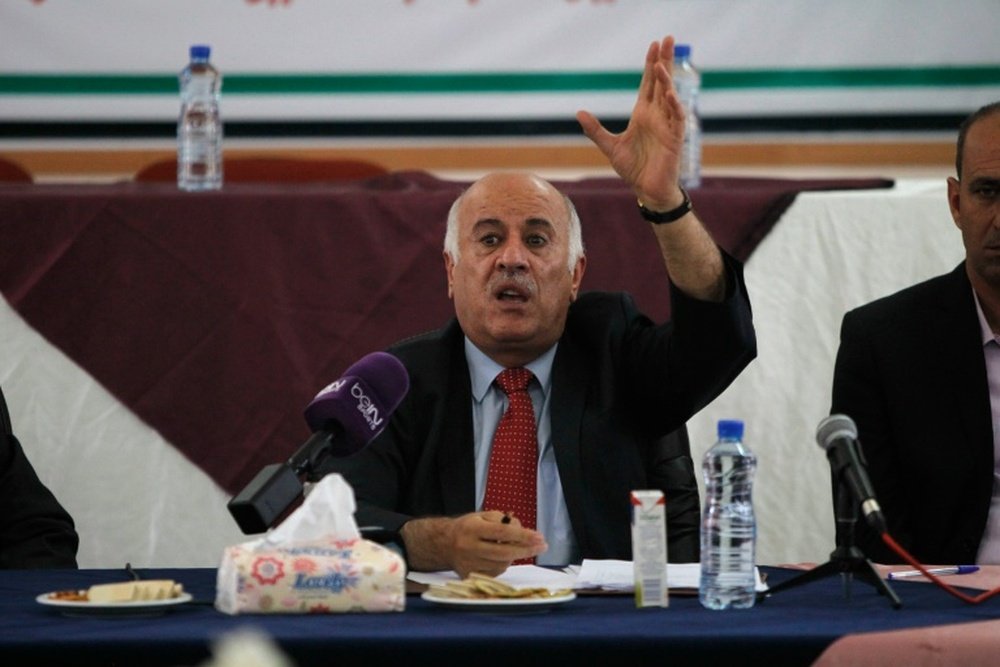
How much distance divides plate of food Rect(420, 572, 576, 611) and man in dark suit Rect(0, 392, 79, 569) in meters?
0.97

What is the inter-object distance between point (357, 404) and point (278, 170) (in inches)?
96.1

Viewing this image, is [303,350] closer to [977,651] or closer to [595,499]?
[595,499]

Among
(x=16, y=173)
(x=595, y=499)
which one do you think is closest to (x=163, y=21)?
(x=16, y=173)

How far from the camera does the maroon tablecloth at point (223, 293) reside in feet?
10.2

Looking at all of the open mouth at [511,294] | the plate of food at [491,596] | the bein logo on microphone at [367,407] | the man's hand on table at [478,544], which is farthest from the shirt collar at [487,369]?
the plate of food at [491,596]

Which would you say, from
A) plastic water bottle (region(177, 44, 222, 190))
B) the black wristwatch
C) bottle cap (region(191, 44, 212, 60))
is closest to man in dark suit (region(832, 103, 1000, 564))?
Answer: the black wristwatch

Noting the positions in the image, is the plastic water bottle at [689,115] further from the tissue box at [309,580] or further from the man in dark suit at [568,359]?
the tissue box at [309,580]

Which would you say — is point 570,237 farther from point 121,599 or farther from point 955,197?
point 121,599

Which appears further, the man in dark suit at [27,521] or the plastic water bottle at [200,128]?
the plastic water bottle at [200,128]

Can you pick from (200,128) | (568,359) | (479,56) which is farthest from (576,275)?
(479,56)

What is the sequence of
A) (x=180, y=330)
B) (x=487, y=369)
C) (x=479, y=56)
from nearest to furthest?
(x=487, y=369)
(x=180, y=330)
(x=479, y=56)

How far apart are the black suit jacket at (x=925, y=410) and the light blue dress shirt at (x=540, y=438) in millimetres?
541

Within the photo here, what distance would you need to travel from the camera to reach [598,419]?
250cm

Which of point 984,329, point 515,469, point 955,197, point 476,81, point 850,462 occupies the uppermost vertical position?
point 476,81
